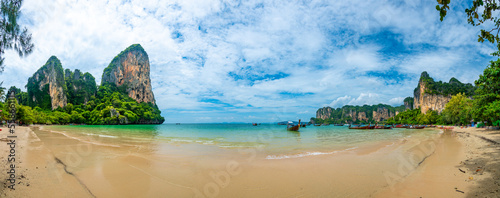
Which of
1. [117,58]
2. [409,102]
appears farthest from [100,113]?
[409,102]

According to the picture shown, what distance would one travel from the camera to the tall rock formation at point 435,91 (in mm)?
90769

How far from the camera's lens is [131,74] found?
128750mm

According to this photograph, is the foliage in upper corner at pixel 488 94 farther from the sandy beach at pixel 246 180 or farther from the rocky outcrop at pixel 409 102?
the rocky outcrop at pixel 409 102

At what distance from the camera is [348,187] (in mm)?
4926

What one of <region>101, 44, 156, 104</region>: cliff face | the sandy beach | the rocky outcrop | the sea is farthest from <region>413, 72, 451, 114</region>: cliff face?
<region>101, 44, 156, 104</region>: cliff face

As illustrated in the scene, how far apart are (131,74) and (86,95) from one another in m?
30.2

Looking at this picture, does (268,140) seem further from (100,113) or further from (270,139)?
(100,113)

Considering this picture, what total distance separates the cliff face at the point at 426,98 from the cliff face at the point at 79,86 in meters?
175

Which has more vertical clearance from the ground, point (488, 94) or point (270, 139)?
point (488, 94)

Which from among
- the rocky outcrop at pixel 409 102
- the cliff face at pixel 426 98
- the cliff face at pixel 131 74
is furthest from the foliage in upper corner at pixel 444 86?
the cliff face at pixel 131 74

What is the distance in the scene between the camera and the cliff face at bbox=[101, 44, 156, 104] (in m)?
126

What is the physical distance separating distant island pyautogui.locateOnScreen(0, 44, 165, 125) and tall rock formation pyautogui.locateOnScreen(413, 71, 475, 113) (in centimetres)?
14517

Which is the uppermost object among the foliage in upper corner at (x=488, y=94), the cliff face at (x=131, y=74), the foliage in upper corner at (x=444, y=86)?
the cliff face at (x=131, y=74)

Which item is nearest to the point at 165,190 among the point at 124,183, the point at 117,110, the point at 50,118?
the point at 124,183
